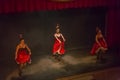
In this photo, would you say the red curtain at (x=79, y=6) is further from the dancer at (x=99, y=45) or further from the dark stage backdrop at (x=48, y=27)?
the dancer at (x=99, y=45)

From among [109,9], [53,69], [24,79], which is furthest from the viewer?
[109,9]

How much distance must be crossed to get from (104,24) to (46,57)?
2.25 meters

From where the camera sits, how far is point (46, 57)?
7484mm

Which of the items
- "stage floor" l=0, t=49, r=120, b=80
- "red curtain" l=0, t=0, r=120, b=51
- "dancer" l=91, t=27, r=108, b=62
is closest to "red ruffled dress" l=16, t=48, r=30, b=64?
"stage floor" l=0, t=49, r=120, b=80

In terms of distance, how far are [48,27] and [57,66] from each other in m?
1.29

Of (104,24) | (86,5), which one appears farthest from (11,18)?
(104,24)

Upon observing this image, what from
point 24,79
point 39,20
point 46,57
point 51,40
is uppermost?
point 39,20

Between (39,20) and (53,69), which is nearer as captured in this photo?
(53,69)

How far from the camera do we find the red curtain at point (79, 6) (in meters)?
6.46

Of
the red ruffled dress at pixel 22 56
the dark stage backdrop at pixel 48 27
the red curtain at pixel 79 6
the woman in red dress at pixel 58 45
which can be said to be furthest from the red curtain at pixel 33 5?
the red ruffled dress at pixel 22 56

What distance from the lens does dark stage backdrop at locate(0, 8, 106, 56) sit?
6941 millimetres

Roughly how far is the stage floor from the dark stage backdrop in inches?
13.8

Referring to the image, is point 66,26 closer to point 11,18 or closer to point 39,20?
point 39,20

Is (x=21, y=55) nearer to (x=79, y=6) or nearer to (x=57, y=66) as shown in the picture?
(x=57, y=66)
